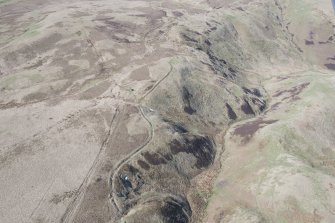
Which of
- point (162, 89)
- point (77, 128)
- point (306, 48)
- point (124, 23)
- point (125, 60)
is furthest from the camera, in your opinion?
point (306, 48)

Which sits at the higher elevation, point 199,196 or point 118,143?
point 118,143

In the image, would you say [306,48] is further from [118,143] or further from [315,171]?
[118,143]

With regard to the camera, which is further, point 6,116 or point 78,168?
point 6,116

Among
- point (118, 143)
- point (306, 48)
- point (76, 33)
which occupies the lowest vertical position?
point (306, 48)

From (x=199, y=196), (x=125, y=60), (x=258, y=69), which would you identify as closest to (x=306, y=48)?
(x=258, y=69)

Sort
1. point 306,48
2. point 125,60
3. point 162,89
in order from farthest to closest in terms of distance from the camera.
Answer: point 306,48 < point 125,60 < point 162,89

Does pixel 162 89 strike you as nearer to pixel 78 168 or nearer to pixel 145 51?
pixel 145 51
